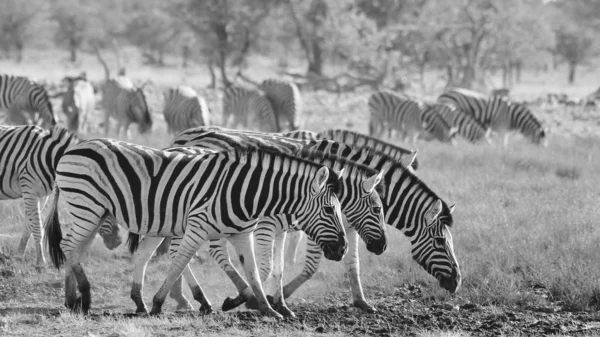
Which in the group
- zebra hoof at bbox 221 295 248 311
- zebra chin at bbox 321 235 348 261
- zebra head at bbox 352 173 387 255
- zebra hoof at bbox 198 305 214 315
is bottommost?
zebra hoof at bbox 198 305 214 315

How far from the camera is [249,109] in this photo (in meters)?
18.0

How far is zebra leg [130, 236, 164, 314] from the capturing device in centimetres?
631

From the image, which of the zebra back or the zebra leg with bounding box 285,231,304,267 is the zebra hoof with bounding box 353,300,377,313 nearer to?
the zebra leg with bounding box 285,231,304,267

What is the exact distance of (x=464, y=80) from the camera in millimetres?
32531

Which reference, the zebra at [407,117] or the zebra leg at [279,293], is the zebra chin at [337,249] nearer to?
the zebra leg at [279,293]

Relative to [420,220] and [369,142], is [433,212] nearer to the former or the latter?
[420,220]

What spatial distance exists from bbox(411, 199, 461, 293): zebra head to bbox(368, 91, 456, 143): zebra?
972cm

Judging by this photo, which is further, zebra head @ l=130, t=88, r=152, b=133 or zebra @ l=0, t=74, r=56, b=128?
zebra head @ l=130, t=88, r=152, b=133

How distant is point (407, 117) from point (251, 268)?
11570 millimetres

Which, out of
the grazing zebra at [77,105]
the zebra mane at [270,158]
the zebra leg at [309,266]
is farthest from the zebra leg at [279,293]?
the grazing zebra at [77,105]

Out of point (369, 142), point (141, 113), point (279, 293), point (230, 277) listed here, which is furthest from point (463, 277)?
point (141, 113)

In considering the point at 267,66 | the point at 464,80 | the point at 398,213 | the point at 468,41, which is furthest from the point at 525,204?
the point at 267,66

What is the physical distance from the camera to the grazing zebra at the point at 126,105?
16484 mm

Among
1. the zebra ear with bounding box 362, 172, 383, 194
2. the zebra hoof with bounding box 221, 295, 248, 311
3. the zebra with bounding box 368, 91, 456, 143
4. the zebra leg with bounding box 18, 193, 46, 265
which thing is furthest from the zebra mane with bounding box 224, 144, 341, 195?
the zebra with bounding box 368, 91, 456, 143
